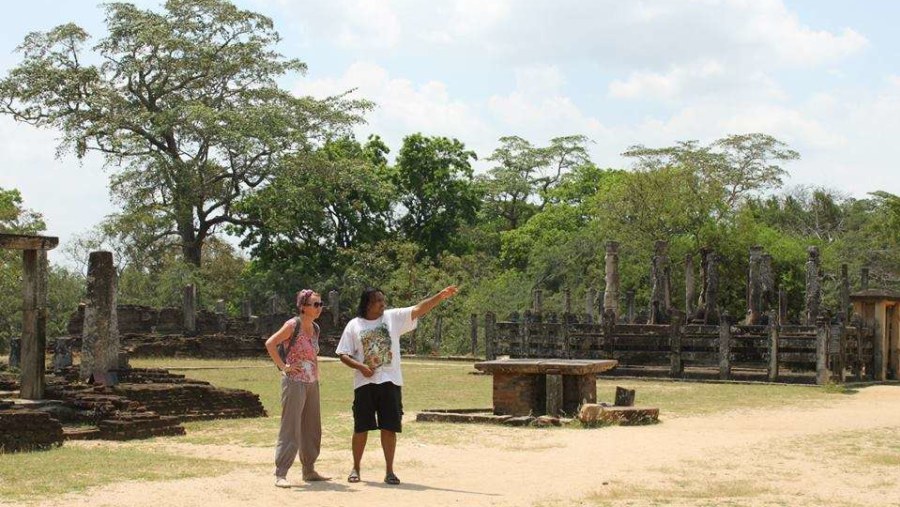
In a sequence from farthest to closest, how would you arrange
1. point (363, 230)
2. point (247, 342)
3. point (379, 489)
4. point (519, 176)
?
point (519, 176)
point (363, 230)
point (247, 342)
point (379, 489)

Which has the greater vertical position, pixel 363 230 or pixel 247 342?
pixel 363 230

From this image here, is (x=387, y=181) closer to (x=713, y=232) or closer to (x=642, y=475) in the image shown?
(x=713, y=232)

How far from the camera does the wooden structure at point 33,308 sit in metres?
14.6

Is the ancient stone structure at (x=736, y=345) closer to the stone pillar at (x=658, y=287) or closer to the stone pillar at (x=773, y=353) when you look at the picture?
the stone pillar at (x=773, y=353)

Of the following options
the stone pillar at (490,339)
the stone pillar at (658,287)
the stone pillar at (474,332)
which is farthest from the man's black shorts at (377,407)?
the stone pillar at (474,332)

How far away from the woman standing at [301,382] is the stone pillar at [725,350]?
15.6m

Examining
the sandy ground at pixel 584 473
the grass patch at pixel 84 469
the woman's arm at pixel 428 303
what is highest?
the woman's arm at pixel 428 303

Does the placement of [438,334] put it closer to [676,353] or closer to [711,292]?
[711,292]

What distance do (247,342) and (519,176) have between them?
34.8 meters

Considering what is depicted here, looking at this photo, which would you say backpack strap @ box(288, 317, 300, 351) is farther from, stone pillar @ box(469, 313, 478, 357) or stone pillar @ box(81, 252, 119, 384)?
stone pillar @ box(469, 313, 478, 357)

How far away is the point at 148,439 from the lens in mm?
12922

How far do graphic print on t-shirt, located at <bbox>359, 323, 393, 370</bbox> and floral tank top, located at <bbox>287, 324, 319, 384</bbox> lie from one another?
1.51 ft

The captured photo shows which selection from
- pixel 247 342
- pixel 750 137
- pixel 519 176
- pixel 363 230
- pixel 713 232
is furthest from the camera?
pixel 519 176

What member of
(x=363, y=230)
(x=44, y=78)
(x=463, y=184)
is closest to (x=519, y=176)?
(x=463, y=184)
